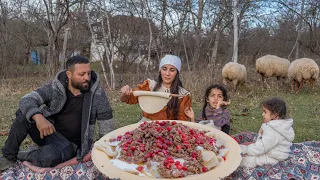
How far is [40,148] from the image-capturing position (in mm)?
3082

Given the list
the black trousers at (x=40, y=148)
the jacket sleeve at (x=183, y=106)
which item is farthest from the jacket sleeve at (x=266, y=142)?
the black trousers at (x=40, y=148)

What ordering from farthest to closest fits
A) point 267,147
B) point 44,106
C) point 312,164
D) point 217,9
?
point 217,9
point 44,106
point 312,164
point 267,147

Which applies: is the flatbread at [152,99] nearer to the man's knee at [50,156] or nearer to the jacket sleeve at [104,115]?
the jacket sleeve at [104,115]

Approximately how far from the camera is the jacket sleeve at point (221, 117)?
11.4ft

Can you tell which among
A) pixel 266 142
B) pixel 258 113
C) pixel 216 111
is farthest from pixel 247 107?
pixel 266 142

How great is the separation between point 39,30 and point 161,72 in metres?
12.1

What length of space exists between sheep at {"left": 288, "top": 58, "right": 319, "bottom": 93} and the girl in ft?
23.1

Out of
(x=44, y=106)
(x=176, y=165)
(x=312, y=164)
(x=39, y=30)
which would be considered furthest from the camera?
(x=39, y=30)

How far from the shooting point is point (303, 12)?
14297mm

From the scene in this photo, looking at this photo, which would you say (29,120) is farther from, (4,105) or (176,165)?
(4,105)

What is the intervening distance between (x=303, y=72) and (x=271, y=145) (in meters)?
7.63

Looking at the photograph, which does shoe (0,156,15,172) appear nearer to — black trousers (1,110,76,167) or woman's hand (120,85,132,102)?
black trousers (1,110,76,167)

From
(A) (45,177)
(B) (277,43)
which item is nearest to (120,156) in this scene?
(A) (45,177)

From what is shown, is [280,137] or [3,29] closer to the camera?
[280,137]
